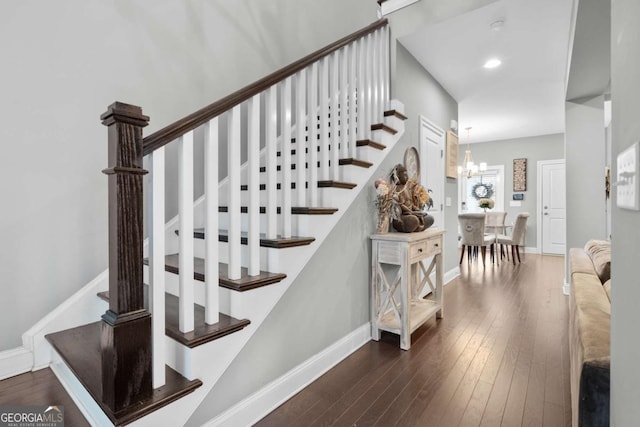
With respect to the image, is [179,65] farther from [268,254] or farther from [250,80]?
[268,254]

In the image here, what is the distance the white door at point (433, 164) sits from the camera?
11.8 ft

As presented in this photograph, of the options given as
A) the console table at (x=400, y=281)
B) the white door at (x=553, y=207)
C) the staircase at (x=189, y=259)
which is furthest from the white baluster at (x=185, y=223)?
the white door at (x=553, y=207)

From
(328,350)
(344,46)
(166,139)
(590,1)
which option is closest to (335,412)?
(328,350)

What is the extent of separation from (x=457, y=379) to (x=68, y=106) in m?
2.84

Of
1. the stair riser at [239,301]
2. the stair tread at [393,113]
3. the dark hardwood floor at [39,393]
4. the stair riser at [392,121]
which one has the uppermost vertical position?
the stair tread at [393,113]

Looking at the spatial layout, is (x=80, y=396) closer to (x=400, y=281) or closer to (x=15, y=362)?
(x=15, y=362)

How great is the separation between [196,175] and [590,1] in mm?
2971

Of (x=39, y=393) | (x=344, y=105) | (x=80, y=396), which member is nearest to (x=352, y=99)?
(x=344, y=105)

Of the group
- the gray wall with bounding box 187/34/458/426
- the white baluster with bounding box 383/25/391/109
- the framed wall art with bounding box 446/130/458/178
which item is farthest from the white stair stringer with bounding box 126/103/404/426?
the framed wall art with bounding box 446/130/458/178

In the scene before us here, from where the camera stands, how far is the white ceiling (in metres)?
2.72

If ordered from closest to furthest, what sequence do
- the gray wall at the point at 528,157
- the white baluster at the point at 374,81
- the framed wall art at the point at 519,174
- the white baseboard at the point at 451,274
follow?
the white baluster at the point at 374,81 < the white baseboard at the point at 451,274 < the gray wall at the point at 528,157 < the framed wall art at the point at 519,174

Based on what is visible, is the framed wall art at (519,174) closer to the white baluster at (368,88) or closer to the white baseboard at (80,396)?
the white baluster at (368,88)

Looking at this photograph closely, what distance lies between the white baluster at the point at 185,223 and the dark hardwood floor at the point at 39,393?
0.61 metres

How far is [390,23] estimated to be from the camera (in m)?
3.08
